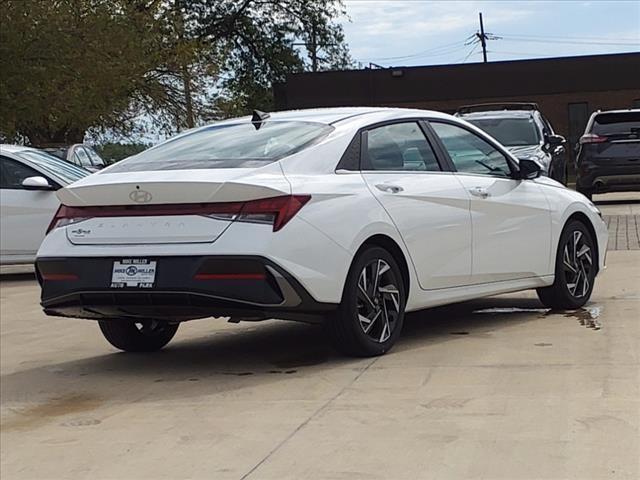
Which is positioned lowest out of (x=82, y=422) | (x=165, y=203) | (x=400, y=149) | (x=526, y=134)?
(x=82, y=422)

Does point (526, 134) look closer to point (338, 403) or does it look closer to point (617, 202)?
point (617, 202)

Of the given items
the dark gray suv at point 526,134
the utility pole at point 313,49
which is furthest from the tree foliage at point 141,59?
the dark gray suv at point 526,134

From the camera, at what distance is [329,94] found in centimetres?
4169

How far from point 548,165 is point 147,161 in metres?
9.75

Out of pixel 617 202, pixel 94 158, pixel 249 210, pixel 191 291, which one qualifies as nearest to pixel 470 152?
pixel 249 210

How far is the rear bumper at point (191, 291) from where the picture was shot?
5984 millimetres

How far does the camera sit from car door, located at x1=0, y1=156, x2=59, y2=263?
1221 cm

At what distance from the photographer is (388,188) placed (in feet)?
22.2

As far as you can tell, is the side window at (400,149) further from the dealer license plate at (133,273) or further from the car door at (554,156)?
the car door at (554,156)

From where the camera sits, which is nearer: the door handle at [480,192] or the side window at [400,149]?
the side window at [400,149]

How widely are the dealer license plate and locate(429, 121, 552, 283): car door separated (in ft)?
7.59

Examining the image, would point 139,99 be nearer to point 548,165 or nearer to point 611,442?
point 548,165

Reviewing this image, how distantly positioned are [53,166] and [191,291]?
7.13 metres

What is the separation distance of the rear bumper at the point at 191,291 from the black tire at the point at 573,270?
96.1 inches
